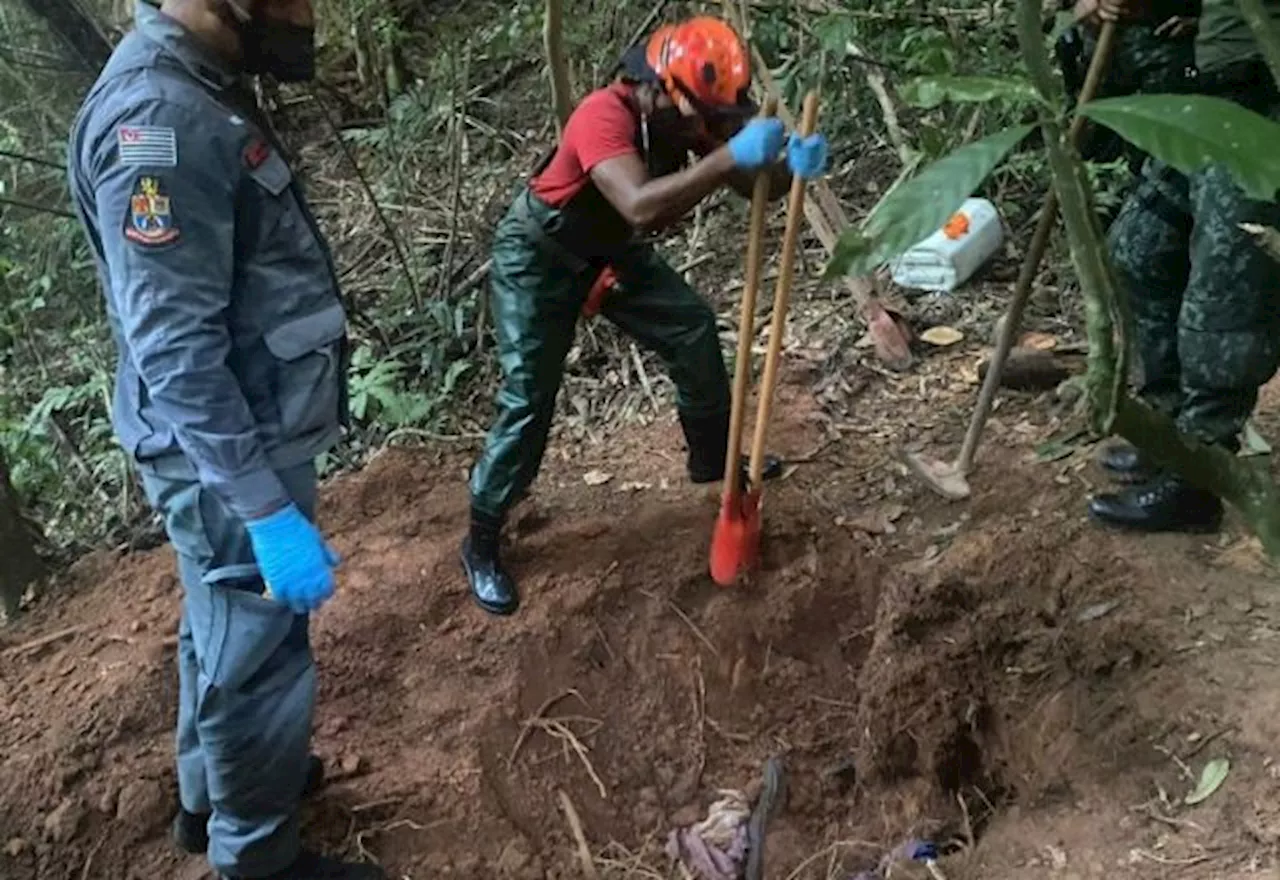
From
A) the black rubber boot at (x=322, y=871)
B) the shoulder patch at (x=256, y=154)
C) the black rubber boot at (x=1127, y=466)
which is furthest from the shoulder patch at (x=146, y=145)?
the black rubber boot at (x=1127, y=466)

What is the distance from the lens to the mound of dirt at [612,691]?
3.40 m

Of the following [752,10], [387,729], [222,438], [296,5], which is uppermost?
[296,5]

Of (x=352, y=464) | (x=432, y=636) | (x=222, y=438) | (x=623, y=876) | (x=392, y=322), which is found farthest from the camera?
(x=392, y=322)

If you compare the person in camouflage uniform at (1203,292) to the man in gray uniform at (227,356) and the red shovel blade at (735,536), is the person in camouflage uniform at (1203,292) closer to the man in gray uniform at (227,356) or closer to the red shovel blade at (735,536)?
the red shovel blade at (735,536)

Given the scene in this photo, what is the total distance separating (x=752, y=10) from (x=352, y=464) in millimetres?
2488

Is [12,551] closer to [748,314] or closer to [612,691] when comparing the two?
[612,691]

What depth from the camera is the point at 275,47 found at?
264 cm

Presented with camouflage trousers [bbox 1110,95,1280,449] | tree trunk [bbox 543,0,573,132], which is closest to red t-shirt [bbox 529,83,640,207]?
tree trunk [bbox 543,0,573,132]

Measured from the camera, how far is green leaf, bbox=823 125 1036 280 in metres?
2.00

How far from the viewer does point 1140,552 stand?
3.64 m

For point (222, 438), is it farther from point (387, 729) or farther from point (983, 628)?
point (983, 628)

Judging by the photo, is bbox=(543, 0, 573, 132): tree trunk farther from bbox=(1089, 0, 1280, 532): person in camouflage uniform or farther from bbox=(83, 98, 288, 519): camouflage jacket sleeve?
bbox=(83, 98, 288, 519): camouflage jacket sleeve

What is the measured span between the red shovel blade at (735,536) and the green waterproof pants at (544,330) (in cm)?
42

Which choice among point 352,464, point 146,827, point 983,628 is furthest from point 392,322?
point 983,628
